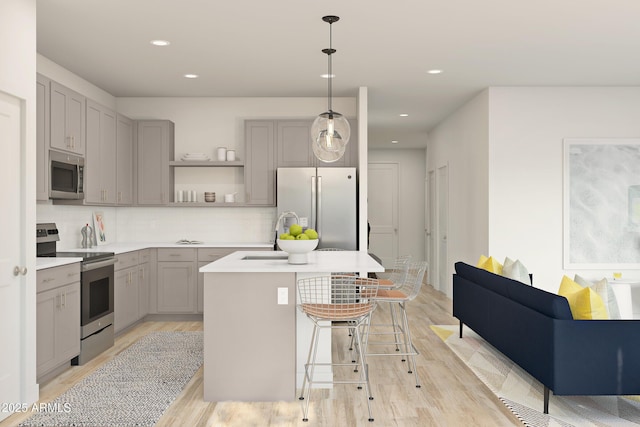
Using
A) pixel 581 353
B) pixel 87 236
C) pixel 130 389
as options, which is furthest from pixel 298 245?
pixel 87 236

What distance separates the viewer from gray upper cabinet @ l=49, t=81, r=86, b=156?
188 inches

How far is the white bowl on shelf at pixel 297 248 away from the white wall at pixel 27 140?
5.37ft

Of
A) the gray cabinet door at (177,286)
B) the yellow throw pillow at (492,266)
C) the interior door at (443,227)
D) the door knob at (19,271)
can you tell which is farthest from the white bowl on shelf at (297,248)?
the interior door at (443,227)

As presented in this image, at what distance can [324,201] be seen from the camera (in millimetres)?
6516

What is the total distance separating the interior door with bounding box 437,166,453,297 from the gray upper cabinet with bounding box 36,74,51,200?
19.1ft

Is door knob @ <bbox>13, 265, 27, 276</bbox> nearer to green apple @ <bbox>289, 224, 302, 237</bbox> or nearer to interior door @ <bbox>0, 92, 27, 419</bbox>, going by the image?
interior door @ <bbox>0, 92, 27, 419</bbox>

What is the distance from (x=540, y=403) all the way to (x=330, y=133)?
2.45 metres

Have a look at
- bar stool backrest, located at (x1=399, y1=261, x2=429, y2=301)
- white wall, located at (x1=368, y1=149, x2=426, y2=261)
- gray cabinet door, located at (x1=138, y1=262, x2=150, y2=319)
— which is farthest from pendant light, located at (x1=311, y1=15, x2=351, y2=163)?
white wall, located at (x1=368, y1=149, x2=426, y2=261)

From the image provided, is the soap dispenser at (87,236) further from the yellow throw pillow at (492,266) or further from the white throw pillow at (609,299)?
the white throw pillow at (609,299)

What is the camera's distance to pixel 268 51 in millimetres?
5113

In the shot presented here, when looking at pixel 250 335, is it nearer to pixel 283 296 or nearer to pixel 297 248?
pixel 283 296

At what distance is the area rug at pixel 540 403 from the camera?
338 cm

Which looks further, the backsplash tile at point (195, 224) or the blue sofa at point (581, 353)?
the backsplash tile at point (195, 224)

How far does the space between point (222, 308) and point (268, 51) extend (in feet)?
8.36
